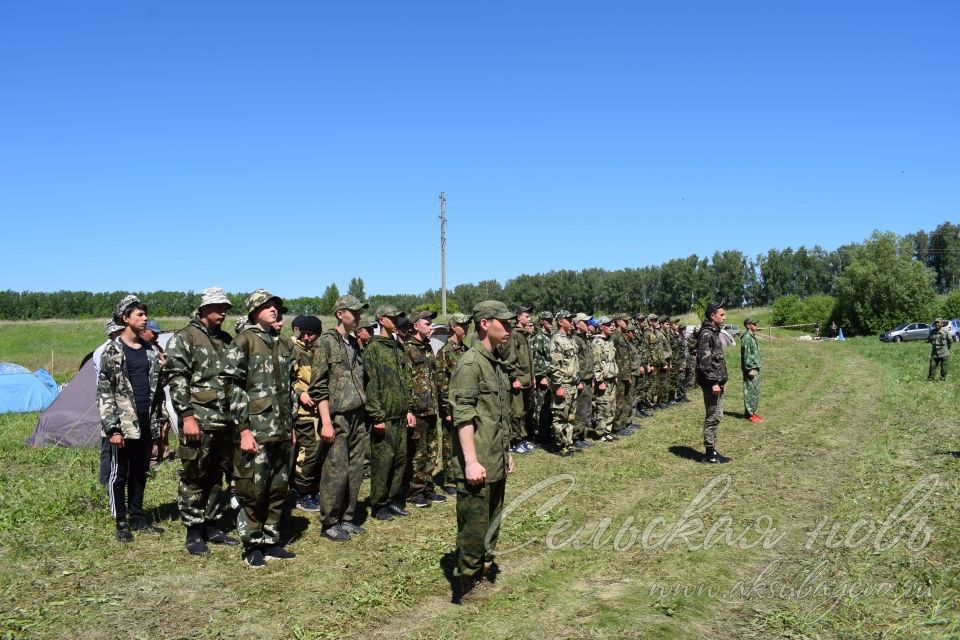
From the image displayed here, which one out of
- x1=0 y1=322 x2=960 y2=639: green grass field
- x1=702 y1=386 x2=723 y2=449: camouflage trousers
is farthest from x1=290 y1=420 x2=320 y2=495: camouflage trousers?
x1=702 y1=386 x2=723 y2=449: camouflage trousers

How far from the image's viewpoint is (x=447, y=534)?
6.25 meters

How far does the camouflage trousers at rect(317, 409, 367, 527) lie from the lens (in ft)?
20.0

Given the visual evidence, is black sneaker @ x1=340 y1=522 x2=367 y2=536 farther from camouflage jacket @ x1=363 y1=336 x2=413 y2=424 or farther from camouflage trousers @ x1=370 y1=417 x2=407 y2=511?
camouflage jacket @ x1=363 y1=336 x2=413 y2=424

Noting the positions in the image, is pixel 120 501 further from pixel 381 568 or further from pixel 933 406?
pixel 933 406

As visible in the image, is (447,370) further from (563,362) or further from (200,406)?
(200,406)

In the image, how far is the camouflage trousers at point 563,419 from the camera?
9945 mm

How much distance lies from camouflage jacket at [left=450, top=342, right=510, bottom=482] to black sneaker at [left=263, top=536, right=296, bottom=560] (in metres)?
2.11

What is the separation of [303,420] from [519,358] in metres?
3.94

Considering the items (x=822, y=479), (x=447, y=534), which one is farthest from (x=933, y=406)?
(x=447, y=534)

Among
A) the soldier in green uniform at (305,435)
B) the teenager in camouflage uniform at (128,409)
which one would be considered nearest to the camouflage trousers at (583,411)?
the soldier in green uniform at (305,435)

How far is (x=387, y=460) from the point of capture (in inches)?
260

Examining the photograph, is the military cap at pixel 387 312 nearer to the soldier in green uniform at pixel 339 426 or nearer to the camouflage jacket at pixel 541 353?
the soldier in green uniform at pixel 339 426

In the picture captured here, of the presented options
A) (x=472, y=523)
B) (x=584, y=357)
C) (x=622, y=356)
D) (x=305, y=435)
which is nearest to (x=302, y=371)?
(x=305, y=435)

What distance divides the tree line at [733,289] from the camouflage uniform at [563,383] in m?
54.2
